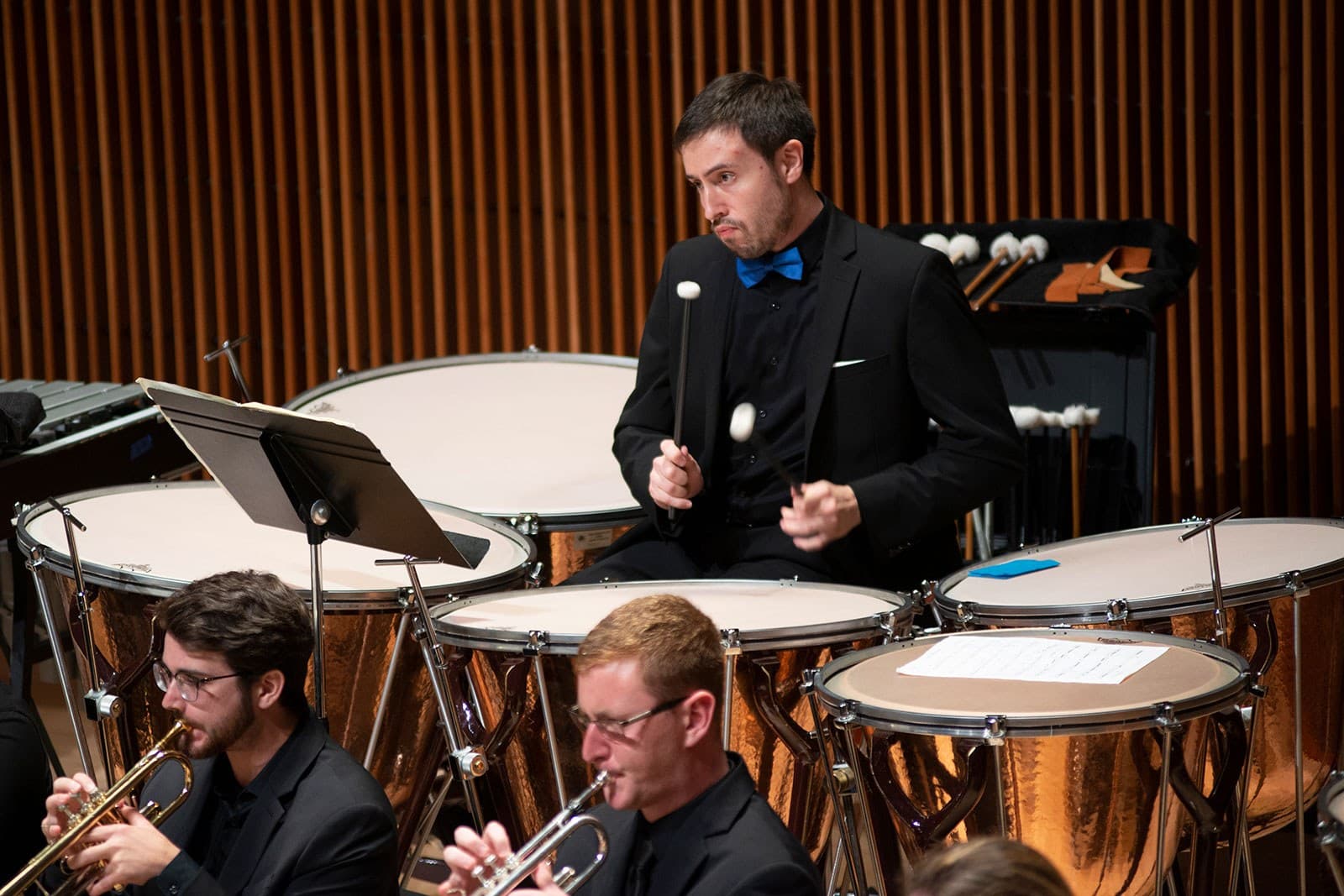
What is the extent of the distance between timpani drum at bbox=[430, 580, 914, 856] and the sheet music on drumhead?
0.62ft

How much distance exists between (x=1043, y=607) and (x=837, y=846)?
0.57m

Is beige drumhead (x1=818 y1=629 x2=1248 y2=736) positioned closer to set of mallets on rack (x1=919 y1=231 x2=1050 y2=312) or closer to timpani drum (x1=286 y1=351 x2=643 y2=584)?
timpani drum (x1=286 y1=351 x2=643 y2=584)

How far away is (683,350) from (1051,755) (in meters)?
1.06

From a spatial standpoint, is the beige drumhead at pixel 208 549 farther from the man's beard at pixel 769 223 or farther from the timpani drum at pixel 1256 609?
the timpani drum at pixel 1256 609

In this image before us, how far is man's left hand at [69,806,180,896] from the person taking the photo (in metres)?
Answer: 2.29

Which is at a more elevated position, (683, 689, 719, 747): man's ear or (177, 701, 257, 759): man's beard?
(683, 689, 719, 747): man's ear

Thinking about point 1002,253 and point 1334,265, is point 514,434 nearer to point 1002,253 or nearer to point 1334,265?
point 1002,253

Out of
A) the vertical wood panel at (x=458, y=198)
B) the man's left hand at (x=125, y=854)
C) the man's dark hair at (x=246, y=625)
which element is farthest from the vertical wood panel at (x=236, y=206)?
the man's left hand at (x=125, y=854)

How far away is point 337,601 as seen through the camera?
9.83 feet

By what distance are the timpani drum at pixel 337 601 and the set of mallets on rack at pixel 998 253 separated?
1.43m

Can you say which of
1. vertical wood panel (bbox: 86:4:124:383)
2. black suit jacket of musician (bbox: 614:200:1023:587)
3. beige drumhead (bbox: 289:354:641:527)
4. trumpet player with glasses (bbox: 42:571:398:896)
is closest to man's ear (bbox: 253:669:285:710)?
trumpet player with glasses (bbox: 42:571:398:896)

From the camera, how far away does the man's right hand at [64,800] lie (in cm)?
234

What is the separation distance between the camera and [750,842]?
2.04 meters

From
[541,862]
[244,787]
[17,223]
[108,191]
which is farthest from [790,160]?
[17,223]
